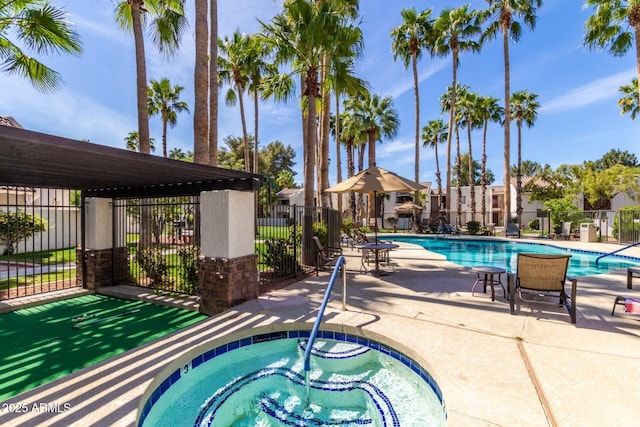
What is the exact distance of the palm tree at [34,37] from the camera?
7.17 meters

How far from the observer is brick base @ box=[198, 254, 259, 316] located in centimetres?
530

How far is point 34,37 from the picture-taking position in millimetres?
7438

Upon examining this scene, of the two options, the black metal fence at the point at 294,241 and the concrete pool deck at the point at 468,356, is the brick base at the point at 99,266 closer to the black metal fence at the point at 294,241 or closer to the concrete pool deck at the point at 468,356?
the black metal fence at the point at 294,241

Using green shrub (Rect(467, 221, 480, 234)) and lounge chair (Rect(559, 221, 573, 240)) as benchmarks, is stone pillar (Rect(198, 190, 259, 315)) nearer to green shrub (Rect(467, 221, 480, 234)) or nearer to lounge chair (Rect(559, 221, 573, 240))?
green shrub (Rect(467, 221, 480, 234))

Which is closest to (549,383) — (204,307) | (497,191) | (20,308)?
(204,307)

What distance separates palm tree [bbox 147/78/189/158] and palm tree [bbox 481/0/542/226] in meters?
25.3

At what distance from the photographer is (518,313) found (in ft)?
16.2

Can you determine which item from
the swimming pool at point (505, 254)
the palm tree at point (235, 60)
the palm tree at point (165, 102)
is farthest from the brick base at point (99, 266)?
the palm tree at point (165, 102)

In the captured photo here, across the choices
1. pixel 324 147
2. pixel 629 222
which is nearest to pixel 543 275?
pixel 324 147

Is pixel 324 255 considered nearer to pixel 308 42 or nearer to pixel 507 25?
pixel 308 42

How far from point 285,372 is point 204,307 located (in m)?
2.53

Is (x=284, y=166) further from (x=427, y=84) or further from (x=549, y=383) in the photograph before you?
(x=549, y=383)

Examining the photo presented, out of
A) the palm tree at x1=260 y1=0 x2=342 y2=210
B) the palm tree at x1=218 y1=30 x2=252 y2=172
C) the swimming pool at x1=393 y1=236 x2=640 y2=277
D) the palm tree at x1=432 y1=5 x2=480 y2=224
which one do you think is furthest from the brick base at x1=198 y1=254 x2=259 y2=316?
the palm tree at x1=432 y1=5 x2=480 y2=224

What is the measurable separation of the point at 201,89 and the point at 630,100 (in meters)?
28.5
